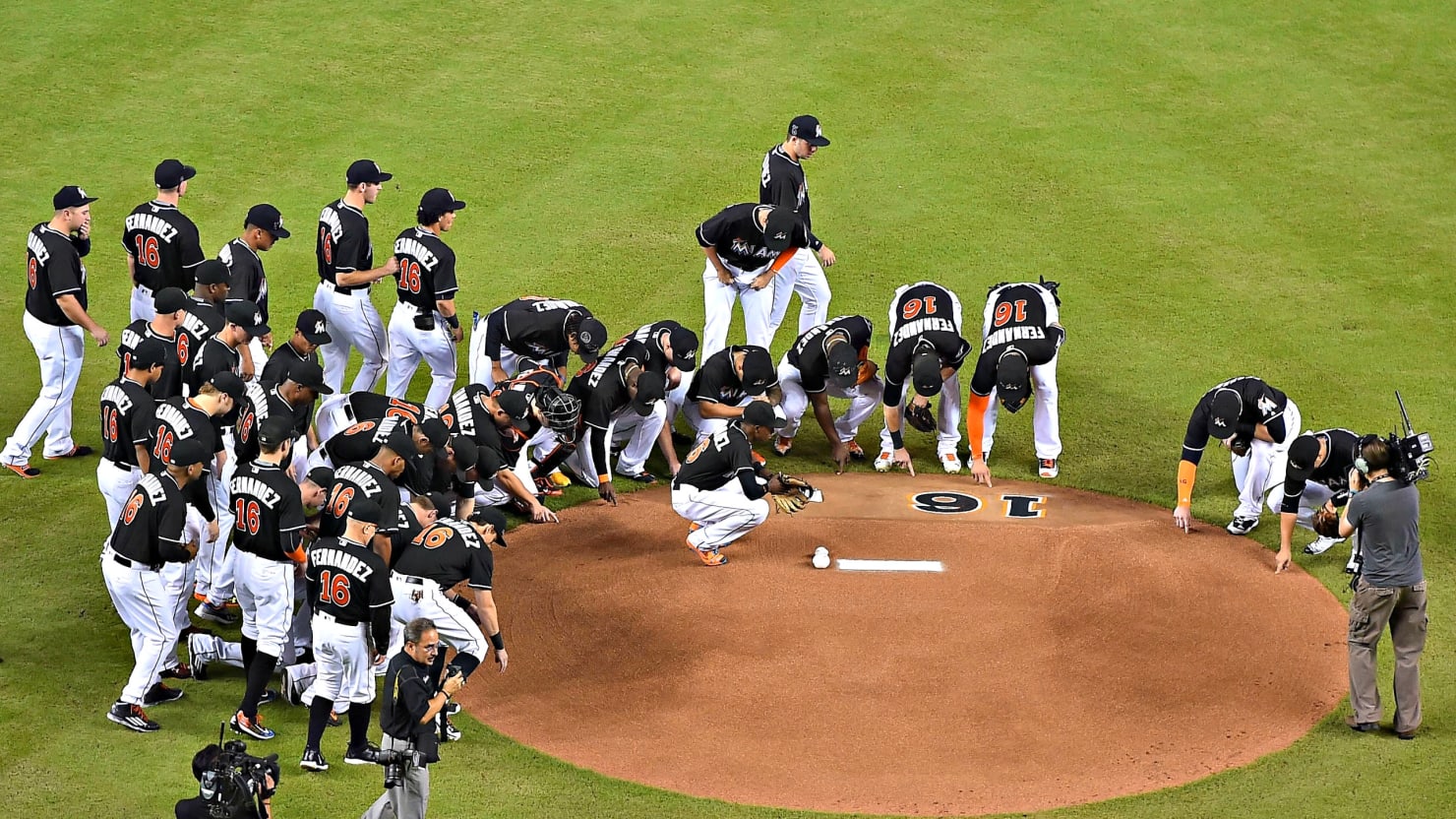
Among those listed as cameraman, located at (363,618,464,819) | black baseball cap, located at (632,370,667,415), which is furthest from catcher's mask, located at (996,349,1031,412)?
cameraman, located at (363,618,464,819)

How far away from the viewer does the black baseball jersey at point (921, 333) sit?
1254cm

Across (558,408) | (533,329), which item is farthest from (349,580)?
(533,329)

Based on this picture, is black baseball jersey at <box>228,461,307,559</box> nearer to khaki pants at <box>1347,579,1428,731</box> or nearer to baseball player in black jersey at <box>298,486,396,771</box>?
baseball player in black jersey at <box>298,486,396,771</box>

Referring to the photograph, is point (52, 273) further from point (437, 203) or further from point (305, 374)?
point (305, 374)

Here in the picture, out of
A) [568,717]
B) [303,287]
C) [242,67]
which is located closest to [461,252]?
[303,287]

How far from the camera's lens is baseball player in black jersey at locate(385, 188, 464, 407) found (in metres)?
12.3

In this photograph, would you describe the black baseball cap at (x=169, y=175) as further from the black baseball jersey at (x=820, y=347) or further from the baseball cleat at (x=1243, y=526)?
the baseball cleat at (x=1243, y=526)

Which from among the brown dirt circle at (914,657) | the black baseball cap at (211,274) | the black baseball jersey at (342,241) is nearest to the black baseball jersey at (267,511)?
the brown dirt circle at (914,657)

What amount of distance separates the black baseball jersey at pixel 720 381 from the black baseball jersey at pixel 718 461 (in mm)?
1304

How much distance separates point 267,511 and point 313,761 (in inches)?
56.9

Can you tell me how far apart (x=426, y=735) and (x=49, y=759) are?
2478mm

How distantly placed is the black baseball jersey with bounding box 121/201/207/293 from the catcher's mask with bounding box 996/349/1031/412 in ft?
21.3

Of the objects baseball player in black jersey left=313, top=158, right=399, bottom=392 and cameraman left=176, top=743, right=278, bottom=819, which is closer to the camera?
cameraman left=176, top=743, right=278, bottom=819

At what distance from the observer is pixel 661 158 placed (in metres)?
17.8
